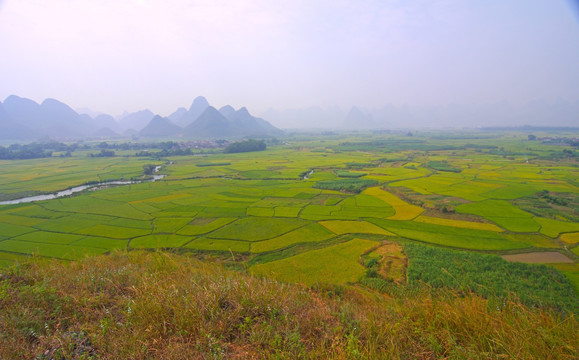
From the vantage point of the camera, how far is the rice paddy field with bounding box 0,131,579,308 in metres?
16.3

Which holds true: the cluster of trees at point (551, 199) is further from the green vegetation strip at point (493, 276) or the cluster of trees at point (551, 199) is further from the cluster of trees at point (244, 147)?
the cluster of trees at point (244, 147)

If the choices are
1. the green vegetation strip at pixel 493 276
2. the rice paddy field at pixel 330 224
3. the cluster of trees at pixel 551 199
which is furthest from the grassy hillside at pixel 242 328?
the cluster of trees at pixel 551 199

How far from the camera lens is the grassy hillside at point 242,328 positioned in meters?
3.14

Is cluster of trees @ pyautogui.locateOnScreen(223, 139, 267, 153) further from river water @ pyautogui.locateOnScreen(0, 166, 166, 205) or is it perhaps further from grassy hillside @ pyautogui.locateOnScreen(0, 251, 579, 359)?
grassy hillside @ pyautogui.locateOnScreen(0, 251, 579, 359)

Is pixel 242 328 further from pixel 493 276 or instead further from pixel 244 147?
pixel 244 147

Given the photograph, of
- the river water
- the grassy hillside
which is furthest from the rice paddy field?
the grassy hillside

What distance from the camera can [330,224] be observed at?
24.4m

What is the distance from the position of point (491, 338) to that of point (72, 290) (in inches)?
286

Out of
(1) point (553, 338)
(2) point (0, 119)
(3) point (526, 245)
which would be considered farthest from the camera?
(2) point (0, 119)

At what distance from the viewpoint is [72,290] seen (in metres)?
4.75

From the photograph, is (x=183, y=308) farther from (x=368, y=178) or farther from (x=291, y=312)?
(x=368, y=178)

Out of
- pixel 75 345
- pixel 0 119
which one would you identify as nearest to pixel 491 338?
pixel 75 345

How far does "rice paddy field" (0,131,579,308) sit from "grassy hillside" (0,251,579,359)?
10.8 ft

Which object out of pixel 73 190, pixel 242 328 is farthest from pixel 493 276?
pixel 73 190
